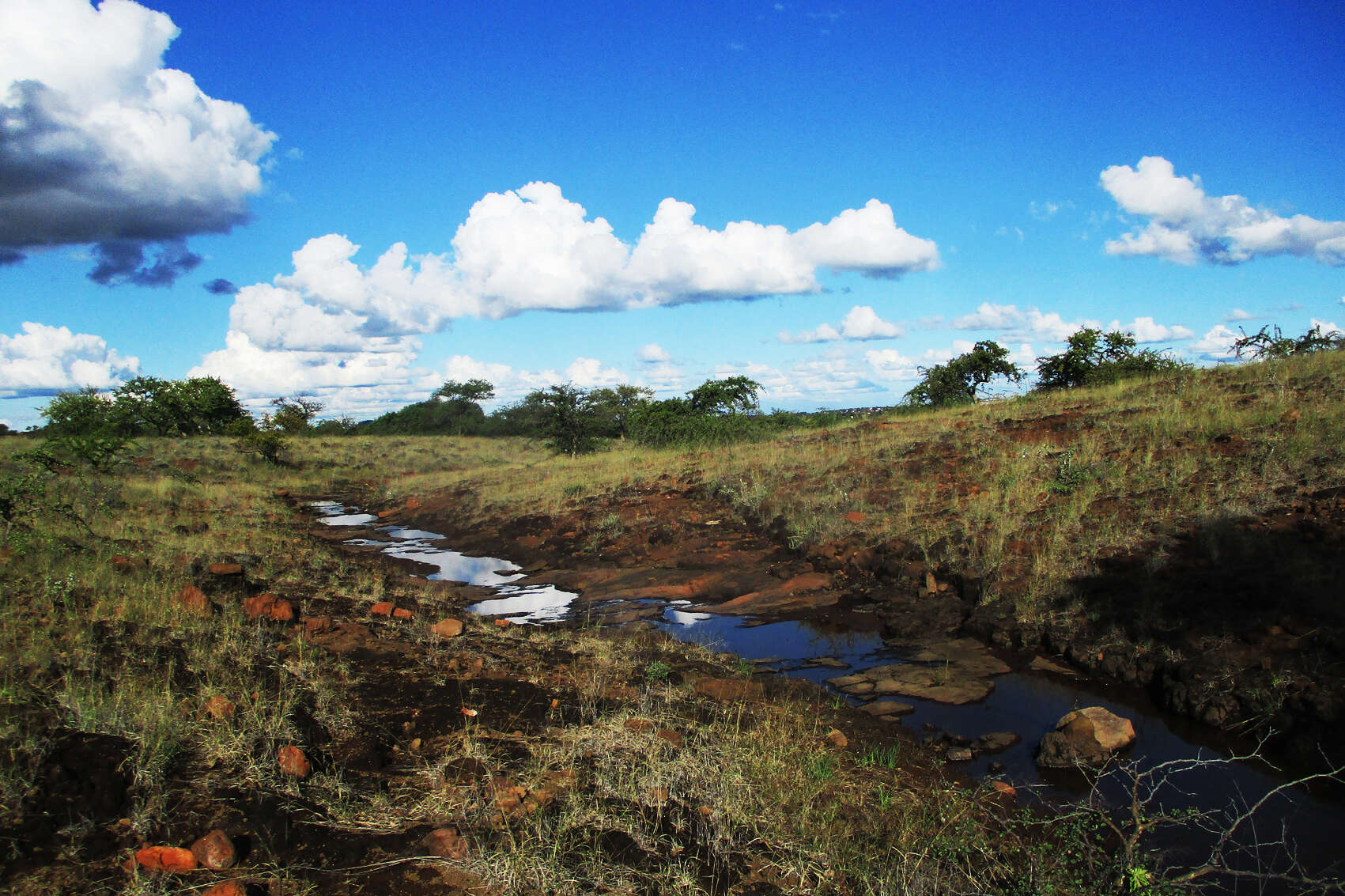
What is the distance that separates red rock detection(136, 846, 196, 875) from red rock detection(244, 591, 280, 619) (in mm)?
4020

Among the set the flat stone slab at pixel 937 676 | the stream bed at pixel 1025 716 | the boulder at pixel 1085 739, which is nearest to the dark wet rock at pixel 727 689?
the stream bed at pixel 1025 716

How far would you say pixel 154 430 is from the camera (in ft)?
125

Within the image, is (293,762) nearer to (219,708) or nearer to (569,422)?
(219,708)

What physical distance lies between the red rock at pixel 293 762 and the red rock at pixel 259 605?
323 cm

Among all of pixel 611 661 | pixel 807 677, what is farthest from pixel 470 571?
pixel 807 677

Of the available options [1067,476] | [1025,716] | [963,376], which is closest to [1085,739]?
[1025,716]

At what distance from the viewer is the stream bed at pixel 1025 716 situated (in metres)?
4.52

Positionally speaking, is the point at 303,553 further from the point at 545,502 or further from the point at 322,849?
the point at 322,849

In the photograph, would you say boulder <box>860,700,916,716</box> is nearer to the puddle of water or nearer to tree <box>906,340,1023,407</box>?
the puddle of water

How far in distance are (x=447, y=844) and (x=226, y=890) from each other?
36.6 inches

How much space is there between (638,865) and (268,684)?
3.42 m

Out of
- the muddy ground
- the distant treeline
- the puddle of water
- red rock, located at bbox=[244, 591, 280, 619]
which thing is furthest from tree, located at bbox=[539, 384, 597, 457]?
red rock, located at bbox=[244, 591, 280, 619]

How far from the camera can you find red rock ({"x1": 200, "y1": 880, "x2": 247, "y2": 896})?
2.94 metres

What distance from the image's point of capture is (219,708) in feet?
14.9
